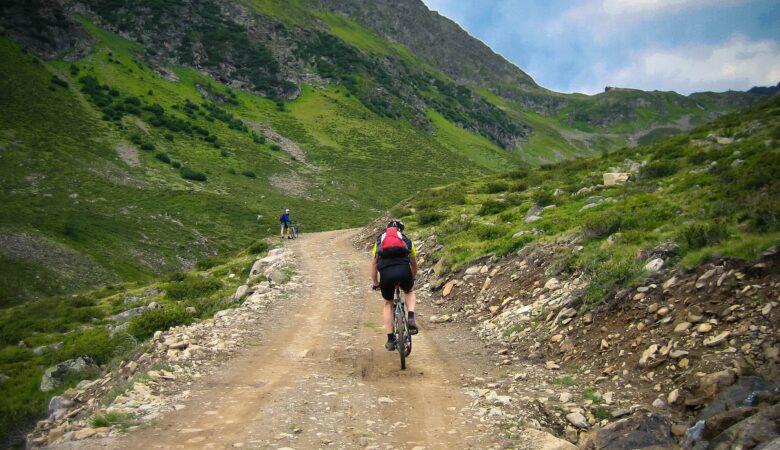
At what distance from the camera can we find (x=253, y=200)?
60875 mm

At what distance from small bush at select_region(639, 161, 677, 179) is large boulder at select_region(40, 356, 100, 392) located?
23237 mm

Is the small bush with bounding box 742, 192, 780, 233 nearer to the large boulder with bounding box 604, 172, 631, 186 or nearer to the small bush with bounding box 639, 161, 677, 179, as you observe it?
the small bush with bounding box 639, 161, 677, 179

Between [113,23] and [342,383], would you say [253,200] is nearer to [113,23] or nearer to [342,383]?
[342,383]

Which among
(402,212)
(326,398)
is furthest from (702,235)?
(402,212)

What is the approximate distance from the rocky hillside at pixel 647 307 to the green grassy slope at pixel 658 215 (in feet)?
0.17

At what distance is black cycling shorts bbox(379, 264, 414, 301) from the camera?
8.87m

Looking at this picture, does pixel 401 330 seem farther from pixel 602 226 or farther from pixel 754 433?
pixel 602 226

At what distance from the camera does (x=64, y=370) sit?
1642 centimetres

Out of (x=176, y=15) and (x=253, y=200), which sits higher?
(x=176, y=15)

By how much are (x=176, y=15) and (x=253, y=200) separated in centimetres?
7711

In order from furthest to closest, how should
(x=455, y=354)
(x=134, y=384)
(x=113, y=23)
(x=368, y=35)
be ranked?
(x=368, y=35) < (x=113, y=23) < (x=455, y=354) < (x=134, y=384)

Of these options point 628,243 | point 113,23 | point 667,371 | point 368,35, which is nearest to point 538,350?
point 667,371

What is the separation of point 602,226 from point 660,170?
9.73 metres

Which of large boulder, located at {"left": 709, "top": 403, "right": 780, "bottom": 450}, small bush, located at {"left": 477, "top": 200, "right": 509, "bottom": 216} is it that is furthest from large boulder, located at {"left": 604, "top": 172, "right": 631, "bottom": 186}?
large boulder, located at {"left": 709, "top": 403, "right": 780, "bottom": 450}
